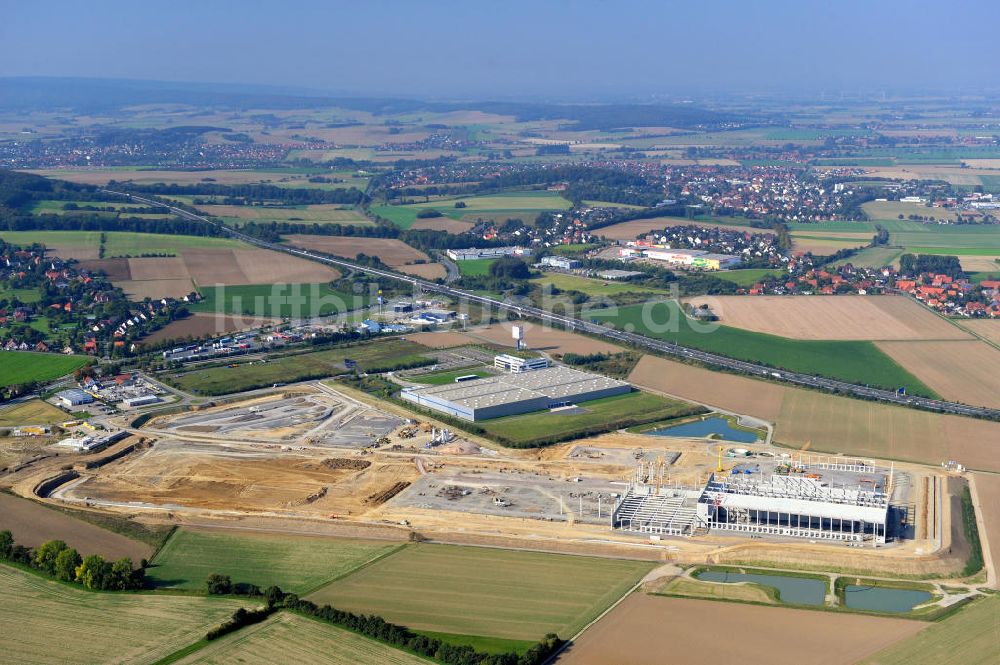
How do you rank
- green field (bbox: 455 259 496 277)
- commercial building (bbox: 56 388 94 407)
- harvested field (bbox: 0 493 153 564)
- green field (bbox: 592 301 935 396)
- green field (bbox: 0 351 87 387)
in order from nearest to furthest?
1. harvested field (bbox: 0 493 153 564)
2. commercial building (bbox: 56 388 94 407)
3. green field (bbox: 592 301 935 396)
4. green field (bbox: 0 351 87 387)
5. green field (bbox: 455 259 496 277)

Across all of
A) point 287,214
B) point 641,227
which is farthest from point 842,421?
point 287,214

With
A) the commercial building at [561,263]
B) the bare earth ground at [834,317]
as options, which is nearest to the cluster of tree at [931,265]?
the bare earth ground at [834,317]

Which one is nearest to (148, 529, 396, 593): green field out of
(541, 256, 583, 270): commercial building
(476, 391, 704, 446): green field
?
(476, 391, 704, 446): green field

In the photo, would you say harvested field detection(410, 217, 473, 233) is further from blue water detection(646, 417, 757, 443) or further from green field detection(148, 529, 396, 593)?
green field detection(148, 529, 396, 593)

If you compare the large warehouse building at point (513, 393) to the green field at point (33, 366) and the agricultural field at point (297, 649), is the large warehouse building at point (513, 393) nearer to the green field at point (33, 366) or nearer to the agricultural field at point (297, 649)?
the green field at point (33, 366)

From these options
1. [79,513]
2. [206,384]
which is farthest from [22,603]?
[206,384]

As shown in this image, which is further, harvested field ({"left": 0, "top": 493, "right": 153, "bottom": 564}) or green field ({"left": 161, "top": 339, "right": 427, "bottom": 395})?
green field ({"left": 161, "top": 339, "right": 427, "bottom": 395})

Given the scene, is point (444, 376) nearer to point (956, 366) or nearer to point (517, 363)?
point (517, 363)
